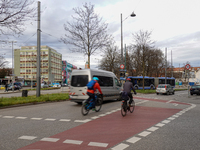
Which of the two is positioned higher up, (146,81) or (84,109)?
(146,81)

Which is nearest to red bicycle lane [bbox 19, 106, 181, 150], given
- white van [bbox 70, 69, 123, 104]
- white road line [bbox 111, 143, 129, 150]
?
white road line [bbox 111, 143, 129, 150]

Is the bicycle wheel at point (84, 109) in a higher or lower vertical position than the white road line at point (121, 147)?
higher

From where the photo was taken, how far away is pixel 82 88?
40.0ft

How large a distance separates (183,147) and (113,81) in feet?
35.9

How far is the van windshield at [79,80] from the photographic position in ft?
40.4

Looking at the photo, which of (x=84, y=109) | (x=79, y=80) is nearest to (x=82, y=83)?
(x=79, y=80)

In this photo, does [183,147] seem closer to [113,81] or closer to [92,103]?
[92,103]

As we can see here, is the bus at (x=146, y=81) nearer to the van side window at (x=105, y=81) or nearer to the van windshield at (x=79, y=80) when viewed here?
the van side window at (x=105, y=81)

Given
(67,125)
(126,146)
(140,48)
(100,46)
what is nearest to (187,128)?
(126,146)

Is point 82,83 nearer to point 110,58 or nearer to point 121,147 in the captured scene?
point 121,147

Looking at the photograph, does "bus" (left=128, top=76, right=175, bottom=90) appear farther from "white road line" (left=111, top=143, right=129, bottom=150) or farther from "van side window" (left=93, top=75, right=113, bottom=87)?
"white road line" (left=111, top=143, right=129, bottom=150)

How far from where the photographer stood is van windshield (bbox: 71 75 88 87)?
12309mm

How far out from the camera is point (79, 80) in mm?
12484

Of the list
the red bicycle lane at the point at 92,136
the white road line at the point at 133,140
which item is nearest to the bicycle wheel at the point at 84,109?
the red bicycle lane at the point at 92,136
